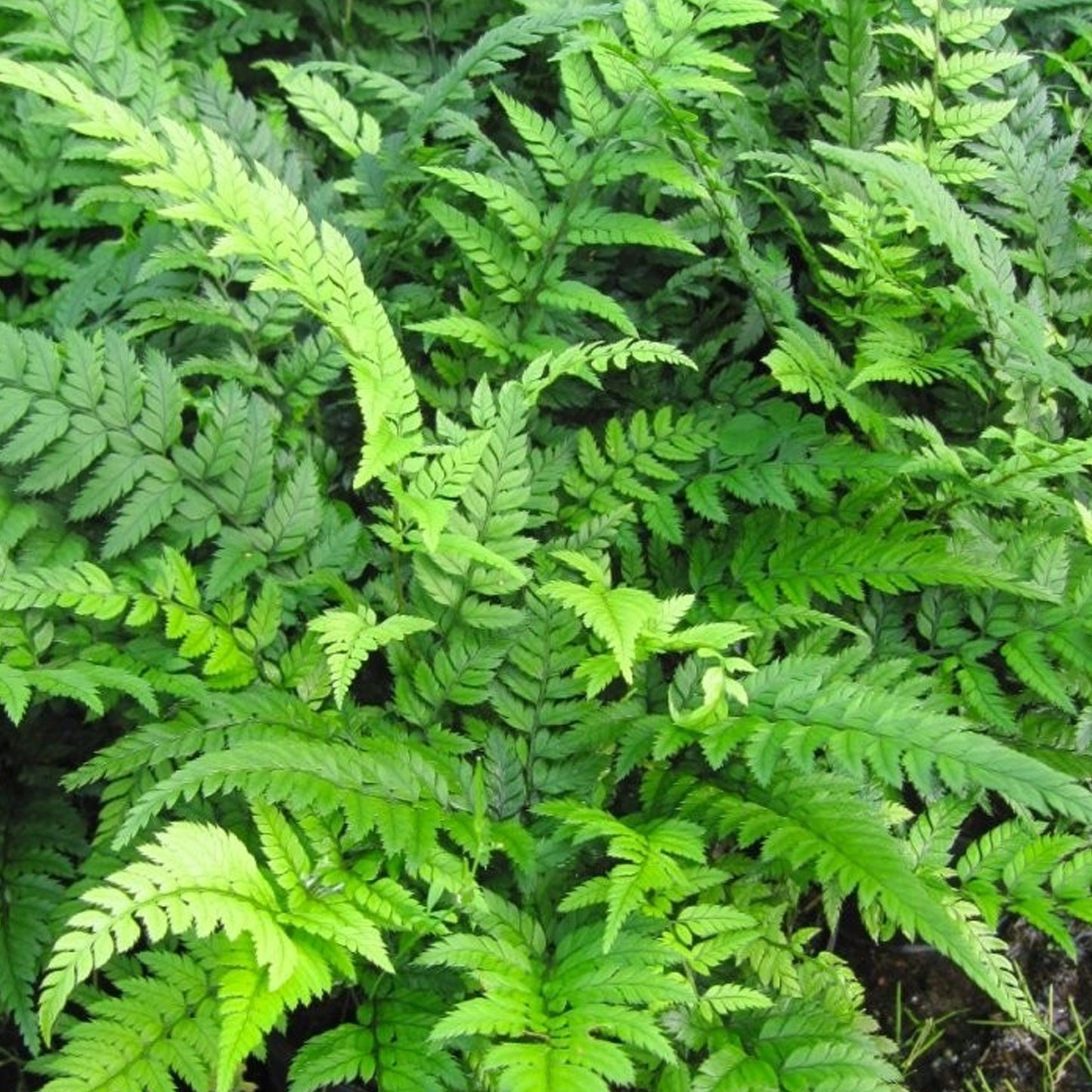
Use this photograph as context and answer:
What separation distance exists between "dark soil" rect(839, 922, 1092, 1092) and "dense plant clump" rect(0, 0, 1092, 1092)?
0.34ft

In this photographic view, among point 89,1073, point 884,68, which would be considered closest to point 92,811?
point 89,1073

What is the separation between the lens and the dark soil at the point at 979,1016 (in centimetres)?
268

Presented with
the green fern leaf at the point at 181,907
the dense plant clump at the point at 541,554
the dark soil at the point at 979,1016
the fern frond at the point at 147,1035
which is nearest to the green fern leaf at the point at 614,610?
the dense plant clump at the point at 541,554

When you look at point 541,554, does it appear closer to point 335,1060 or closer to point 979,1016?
point 335,1060

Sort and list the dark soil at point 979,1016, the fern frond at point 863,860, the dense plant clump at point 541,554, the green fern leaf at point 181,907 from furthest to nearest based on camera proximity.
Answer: the dark soil at point 979,1016 < the dense plant clump at point 541,554 < the fern frond at point 863,860 < the green fern leaf at point 181,907

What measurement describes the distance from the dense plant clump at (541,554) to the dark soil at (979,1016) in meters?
0.10

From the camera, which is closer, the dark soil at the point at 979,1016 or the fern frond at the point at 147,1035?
the fern frond at the point at 147,1035

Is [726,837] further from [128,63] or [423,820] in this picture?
[128,63]

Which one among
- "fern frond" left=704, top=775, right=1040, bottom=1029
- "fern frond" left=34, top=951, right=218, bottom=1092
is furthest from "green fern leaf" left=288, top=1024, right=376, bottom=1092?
"fern frond" left=704, top=775, right=1040, bottom=1029

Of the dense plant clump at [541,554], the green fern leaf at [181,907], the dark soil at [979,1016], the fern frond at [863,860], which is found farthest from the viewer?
the dark soil at [979,1016]

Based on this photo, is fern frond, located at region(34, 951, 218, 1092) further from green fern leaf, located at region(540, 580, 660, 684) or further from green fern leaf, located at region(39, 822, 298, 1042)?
green fern leaf, located at region(540, 580, 660, 684)

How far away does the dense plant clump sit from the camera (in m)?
2.07

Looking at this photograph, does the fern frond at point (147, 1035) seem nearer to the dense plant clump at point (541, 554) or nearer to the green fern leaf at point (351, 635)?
the dense plant clump at point (541, 554)

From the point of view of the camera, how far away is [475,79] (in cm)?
339
